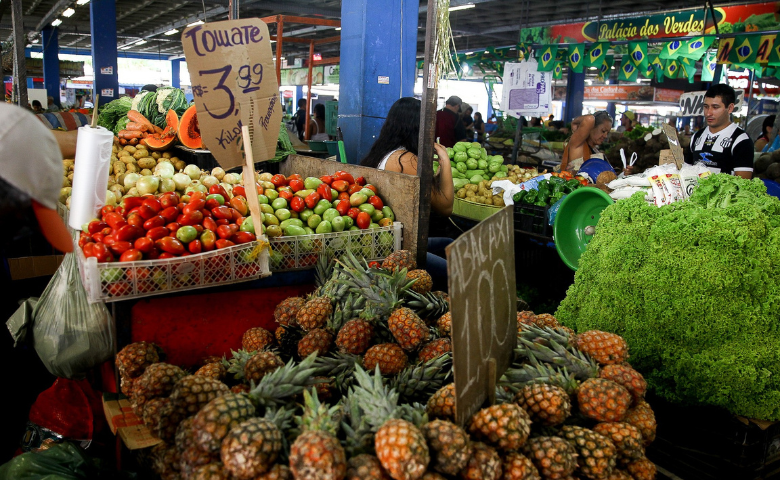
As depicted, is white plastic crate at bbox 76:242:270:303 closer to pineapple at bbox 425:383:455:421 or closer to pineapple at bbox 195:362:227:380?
pineapple at bbox 195:362:227:380

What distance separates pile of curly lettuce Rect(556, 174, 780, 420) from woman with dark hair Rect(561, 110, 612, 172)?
3652 millimetres

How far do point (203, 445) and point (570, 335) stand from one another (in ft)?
5.20

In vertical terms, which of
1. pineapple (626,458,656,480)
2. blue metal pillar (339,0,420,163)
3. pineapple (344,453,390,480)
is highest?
blue metal pillar (339,0,420,163)

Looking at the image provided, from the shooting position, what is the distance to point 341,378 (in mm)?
2139

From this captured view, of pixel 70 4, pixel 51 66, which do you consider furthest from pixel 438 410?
pixel 51 66

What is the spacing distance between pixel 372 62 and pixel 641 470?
5498 millimetres

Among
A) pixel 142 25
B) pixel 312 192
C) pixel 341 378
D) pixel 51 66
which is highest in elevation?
pixel 142 25

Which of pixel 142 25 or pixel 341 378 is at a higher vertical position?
pixel 142 25

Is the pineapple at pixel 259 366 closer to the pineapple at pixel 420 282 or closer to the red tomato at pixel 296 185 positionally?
the pineapple at pixel 420 282

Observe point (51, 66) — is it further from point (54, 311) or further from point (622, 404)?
point (622, 404)

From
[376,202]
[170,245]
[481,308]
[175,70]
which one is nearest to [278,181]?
[376,202]

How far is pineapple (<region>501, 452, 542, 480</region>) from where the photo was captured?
1.58 m

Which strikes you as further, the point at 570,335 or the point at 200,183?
the point at 200,183

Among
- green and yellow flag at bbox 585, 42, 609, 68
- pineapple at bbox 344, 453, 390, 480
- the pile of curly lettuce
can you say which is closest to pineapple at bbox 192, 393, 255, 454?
pineapple at bbox 344, 453, 390, 480
